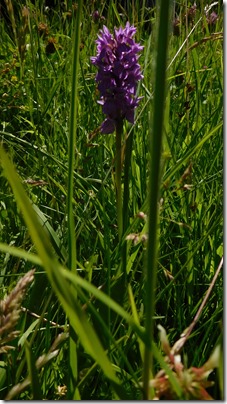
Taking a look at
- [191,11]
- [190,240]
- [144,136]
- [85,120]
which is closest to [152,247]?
[190,240]

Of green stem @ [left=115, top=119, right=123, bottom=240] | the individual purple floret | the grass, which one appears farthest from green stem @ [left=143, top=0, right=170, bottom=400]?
the individual purple floret

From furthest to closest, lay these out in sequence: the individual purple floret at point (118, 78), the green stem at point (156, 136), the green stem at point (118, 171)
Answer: the individual purple floret at point (118, 78) < the green stem at point (118, 171) < the green stem at point (156, 136)

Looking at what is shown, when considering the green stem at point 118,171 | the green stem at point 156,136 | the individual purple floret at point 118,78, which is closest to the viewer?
the green stem at point 156,136

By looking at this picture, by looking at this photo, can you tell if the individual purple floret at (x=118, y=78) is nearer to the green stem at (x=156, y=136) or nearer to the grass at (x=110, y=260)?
the grass at (x=110, y=260)

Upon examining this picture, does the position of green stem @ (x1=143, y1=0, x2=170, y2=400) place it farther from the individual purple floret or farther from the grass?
the individual purple floret

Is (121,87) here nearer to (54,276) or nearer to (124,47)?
(124,47)

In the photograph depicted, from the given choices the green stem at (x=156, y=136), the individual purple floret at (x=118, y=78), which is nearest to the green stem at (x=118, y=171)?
the individual purple floret at (x=118, y=78)

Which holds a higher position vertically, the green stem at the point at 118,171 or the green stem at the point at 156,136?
the green stem at the point at 156,136

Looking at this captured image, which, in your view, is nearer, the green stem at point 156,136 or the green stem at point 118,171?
the green stem at point 156,136
